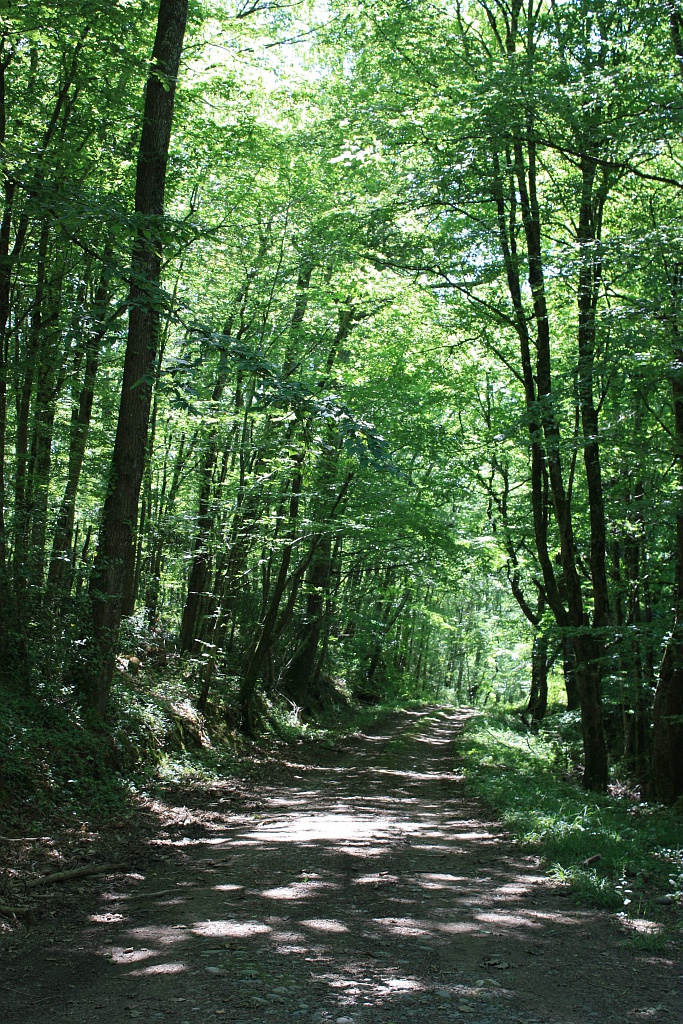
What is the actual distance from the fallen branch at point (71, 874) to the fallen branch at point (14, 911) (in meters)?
0.46

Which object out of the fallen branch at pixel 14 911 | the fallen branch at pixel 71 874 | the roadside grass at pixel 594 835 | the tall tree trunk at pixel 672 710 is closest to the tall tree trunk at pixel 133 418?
the fallen branch at pixel 71 874

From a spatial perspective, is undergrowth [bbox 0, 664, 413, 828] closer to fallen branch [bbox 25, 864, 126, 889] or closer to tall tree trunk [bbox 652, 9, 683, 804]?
fallen branch [bbox 25, 864, 126, 889]

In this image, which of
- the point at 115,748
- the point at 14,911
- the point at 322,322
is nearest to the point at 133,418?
the point at 115,748

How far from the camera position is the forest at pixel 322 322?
27.1 ft

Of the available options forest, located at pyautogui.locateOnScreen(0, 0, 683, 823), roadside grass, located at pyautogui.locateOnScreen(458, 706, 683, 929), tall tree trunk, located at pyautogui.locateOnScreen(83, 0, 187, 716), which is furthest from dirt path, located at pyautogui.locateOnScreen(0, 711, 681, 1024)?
forest, located at pyautogui.locateOnScreen(0, 0, 683, 823)

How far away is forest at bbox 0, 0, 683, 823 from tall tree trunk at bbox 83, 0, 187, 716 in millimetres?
39

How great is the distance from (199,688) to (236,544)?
286cm

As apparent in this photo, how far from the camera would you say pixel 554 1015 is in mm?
3709

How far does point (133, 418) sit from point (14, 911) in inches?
231

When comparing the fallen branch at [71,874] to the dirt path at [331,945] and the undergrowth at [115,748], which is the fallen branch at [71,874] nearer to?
the dirt path at [331,945]

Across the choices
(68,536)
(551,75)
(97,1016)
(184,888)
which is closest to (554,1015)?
(97,1016)

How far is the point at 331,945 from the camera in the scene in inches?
177

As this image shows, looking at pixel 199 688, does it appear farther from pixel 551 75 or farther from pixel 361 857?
pixel 551 75

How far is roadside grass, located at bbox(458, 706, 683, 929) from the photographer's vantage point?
234 inches
